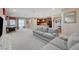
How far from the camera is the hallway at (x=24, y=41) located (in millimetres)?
1983

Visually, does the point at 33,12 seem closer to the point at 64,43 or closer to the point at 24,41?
the point at 24,41

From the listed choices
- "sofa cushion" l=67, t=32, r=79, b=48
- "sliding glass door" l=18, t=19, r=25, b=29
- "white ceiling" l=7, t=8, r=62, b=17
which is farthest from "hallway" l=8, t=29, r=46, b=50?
"sofa cushion" l=67, t=32, r=79, b=48

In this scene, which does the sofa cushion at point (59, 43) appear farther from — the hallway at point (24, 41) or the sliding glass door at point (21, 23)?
the sliding glass door at point (21, 23)

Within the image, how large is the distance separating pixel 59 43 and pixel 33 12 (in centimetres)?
69

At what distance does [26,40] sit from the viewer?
79.0 inches

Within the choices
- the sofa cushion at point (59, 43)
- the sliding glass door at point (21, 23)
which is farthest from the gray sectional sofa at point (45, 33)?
the sliding glass door at point (21, 23)

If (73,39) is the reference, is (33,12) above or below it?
above

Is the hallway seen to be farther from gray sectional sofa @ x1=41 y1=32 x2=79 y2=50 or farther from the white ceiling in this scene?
the white ceiling

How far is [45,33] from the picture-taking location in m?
2.06

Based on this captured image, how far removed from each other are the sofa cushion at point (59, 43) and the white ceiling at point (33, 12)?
0.44m

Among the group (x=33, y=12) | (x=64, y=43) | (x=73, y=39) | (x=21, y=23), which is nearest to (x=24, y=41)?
(x=21, y=23)
